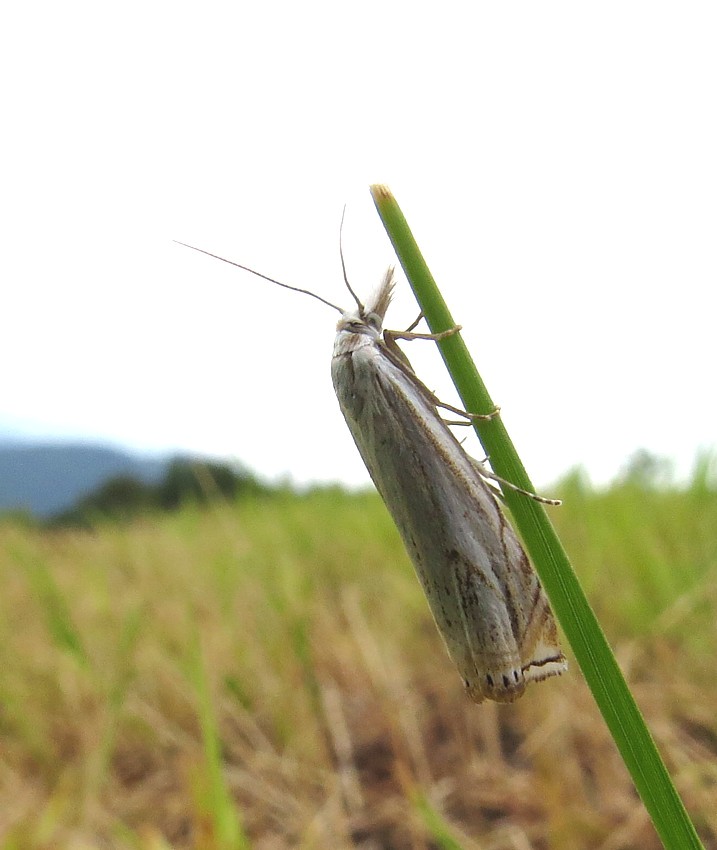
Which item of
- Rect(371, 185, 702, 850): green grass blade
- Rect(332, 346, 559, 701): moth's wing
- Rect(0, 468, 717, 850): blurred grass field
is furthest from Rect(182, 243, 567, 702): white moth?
Rect(371, 185, 702, 850): green grass blade

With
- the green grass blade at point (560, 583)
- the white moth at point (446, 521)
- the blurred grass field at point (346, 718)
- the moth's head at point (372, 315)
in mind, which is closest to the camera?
the green grass blade at point (560, 583)

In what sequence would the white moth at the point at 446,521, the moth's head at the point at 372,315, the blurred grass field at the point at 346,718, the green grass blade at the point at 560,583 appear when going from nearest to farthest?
the green grass blade at the point at 560,583, the white moth at the point at 446,521, the moth's head at the point at 372,315, the blurred grass field at the point at 346,718

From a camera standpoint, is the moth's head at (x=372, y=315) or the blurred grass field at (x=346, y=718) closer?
the moth's head at (x=372, y=315)

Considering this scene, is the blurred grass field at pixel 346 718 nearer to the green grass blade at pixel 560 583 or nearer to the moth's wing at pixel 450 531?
the moth's wing at pixel 450 531

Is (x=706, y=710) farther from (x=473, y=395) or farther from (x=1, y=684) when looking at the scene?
(x=1, y=684)

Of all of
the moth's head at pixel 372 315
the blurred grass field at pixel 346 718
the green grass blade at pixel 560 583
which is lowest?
the blurred grass field at pixel 346 718

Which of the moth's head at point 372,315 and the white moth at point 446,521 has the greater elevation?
the moth's head at point 372,315

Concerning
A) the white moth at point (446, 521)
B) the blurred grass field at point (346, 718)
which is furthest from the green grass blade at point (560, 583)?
the blurred grass field at point (346, 718)
